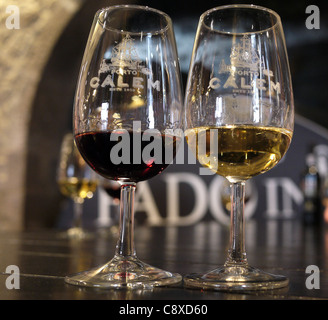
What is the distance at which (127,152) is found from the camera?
0.60 m

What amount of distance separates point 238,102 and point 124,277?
0.24 meters

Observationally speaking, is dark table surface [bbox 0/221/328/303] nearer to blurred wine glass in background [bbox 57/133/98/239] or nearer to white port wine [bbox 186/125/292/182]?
white port wine [bbox 186/125/292/182]

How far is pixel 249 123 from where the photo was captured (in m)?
0.57

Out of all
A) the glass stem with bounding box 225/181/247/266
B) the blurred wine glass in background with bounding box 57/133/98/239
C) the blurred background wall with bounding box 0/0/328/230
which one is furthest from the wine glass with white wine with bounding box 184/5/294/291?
the blurred background wall with bounding box 0/0/328/230

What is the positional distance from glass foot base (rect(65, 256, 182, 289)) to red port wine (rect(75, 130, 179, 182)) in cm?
11

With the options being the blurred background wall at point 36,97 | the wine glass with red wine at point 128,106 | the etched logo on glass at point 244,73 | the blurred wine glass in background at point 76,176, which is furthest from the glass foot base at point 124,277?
the blurred background wall at point 36,97

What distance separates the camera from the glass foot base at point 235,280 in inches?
19.1

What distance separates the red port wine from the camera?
59 centimetres

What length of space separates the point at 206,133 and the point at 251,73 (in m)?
0.09

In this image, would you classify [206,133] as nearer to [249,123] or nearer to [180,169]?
[249,123]

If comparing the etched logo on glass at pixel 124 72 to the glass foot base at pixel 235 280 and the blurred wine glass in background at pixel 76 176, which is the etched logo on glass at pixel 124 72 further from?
the blurred wine glass in background at pixel 76 176

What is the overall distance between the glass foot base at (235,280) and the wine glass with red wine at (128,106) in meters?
0.03

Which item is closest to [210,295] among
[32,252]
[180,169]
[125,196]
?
[125,196]

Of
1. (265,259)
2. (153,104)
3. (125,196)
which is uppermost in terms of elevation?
(153,104)
